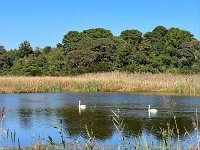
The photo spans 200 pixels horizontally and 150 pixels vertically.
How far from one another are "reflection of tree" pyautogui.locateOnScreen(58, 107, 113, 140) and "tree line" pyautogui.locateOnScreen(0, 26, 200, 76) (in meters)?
17.0

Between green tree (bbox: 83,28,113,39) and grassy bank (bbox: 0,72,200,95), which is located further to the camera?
green tree (bbox: 83,28,113,39)

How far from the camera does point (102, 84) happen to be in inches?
917

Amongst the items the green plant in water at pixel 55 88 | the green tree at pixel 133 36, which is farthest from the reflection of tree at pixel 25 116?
the green tree at pixel 133 36

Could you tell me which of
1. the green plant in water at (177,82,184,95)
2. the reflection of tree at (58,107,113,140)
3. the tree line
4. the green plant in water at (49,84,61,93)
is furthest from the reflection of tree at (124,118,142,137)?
the tree line

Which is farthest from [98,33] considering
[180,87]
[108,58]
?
[180,87]

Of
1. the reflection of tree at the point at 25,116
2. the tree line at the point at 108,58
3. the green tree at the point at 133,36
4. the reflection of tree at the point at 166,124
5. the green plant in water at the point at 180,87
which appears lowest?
the reflection of tree at the point at 166,124

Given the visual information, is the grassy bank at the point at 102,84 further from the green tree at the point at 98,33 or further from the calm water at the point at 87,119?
the green tree at the point at 98,33

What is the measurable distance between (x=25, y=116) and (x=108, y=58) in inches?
1062

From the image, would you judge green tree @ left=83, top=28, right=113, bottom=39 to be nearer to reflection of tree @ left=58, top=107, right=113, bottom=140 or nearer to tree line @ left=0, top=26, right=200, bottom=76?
tree line @ left=0, top=26, right=200, bottom=76

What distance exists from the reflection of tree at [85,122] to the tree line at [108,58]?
670 inches

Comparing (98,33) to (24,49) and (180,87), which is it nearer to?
(24,49)

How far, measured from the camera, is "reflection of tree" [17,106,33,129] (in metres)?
10.2

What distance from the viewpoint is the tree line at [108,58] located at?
3212 centimetres

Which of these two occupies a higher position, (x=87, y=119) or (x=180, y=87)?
(x=180, y=87)
